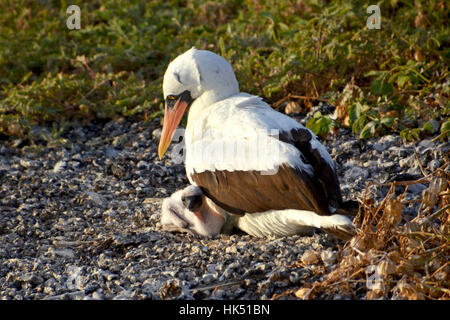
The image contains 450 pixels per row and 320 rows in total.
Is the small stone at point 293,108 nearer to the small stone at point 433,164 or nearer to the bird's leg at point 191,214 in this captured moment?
the small stone at point 433,164

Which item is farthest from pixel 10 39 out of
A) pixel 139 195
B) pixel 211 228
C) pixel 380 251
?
pixel 380 251

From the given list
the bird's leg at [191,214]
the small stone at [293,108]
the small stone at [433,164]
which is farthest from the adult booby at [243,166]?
the small stone at [293,108]

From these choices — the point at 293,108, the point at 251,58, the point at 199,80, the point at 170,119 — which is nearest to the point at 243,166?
the point at 199,80

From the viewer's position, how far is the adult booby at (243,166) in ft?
13.2

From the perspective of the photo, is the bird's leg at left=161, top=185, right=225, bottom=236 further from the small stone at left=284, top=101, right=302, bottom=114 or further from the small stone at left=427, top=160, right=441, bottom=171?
the small stone at left=284, top=101, right=302, bottom=114

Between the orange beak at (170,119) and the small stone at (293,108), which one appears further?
the small stone at (293,108)

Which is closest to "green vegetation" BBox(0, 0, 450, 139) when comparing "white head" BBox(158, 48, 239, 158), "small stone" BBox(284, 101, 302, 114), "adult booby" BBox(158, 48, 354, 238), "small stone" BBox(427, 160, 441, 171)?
"small stone" BBox(284, 101, 302, 114)

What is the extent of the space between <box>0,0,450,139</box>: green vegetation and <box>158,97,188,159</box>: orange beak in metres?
1.29

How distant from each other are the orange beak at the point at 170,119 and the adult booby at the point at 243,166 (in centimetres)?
2

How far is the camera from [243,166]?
427 cm

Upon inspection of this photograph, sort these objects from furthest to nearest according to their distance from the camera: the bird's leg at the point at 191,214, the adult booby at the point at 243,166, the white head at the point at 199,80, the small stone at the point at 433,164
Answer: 1. the small stone at the point at 433,164
2. the white head at the point at 199,80
3. the bird's leg at the point at 191,214
4. the adult booby at the point at 243,166

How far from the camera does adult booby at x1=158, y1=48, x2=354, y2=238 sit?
4.04 m

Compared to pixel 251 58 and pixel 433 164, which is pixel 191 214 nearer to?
pixel 433 164

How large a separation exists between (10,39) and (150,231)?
13.5 ft
